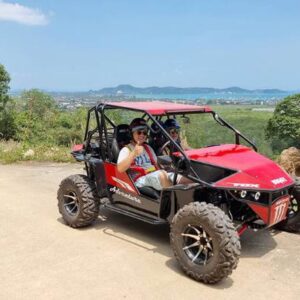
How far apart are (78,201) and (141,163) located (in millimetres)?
965

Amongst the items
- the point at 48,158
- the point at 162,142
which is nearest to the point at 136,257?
the point at 162,142

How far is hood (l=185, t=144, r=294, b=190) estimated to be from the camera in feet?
14.2

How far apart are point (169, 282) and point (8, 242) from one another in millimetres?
2196

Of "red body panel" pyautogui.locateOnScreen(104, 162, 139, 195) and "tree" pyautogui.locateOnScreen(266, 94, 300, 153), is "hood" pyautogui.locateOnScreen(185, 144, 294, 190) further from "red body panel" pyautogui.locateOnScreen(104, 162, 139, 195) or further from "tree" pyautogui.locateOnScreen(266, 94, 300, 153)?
"tree" pyautogui.locateOnScreen(266, 94, 300, 153)

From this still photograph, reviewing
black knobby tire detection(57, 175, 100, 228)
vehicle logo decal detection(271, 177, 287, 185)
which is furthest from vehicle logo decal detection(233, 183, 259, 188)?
black knobby tire detection(57, 175, 100, 228)

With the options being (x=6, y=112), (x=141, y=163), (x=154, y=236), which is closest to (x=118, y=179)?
(x=141, y=163)

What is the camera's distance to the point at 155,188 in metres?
5.06

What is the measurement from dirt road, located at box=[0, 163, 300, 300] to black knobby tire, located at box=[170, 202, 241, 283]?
0.53 ft

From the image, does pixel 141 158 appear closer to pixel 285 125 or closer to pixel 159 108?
pixel 159 108

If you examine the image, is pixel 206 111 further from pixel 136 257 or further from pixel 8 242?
pixel 8 242

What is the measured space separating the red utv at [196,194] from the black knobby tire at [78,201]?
13mm

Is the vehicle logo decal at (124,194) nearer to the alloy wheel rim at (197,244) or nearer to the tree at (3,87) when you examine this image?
the alloy wheel rim at (197,244)

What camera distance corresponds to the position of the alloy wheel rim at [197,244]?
4.10m

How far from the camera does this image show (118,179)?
214 inches
